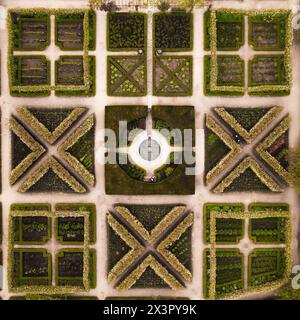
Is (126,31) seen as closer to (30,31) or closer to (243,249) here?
(30,31)

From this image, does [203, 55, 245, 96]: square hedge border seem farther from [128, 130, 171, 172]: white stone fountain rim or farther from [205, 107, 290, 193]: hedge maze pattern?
[128, 130, 171, 172]: white stone fountain rim

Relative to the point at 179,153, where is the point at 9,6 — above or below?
above

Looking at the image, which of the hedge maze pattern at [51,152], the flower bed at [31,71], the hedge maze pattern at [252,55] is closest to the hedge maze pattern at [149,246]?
the hedge maze pattern at [51,152]

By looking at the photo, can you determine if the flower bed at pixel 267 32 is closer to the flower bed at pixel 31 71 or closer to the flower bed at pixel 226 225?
the flower bed at pixel 226 225

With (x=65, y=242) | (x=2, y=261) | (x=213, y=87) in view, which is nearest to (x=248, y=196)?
(x=213, y=87)

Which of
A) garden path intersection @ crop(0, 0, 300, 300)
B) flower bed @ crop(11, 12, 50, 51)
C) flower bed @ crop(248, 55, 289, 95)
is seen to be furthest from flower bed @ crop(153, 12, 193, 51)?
flower bed @ crop(11, 12, 50, 51)
